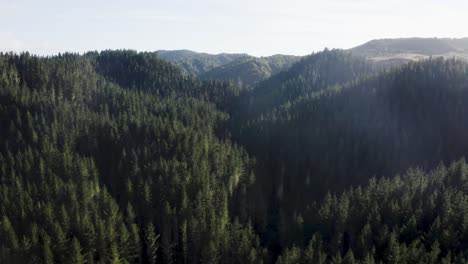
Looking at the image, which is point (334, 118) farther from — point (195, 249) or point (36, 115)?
point (36, 115)

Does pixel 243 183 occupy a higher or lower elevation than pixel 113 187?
higher

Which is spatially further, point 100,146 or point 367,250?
point 100,146

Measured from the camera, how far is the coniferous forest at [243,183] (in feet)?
279

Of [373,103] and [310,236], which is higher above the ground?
[373,103]

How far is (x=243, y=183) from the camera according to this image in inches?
5212

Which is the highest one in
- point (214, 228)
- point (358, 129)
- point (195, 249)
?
point (358, 129)

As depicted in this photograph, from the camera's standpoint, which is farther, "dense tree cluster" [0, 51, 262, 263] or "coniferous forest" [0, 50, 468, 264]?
"dense tree cluster" [0, 51, 262, 263]

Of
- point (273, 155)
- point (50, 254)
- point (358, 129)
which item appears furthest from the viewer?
point (358, 129)

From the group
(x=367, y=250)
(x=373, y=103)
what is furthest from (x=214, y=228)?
(x=373, y=103)

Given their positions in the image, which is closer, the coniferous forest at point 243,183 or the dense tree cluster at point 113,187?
the coniferous forest at point 243,183

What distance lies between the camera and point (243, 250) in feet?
279

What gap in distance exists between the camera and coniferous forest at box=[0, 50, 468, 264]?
85.2 m

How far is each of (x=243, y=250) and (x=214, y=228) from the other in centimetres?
Result: 1053

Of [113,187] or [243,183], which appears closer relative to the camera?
[113,187]
